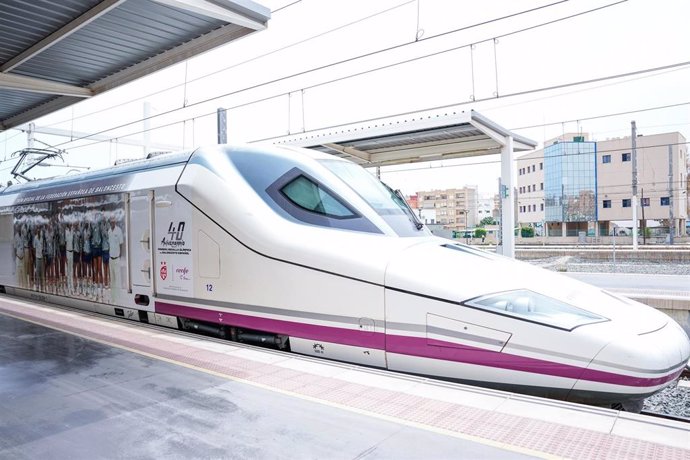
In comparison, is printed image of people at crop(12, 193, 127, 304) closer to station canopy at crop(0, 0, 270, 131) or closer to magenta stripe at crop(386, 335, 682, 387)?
station canopy at crop(0, 0, 270, 131)

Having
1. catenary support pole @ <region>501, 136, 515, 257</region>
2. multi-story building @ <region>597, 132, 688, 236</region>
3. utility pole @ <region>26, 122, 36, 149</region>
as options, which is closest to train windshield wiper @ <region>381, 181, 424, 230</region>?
catenary support pole @ <region>501, 136, 515, 257</region>

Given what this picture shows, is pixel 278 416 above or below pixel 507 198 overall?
below

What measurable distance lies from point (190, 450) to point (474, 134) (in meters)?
10.9

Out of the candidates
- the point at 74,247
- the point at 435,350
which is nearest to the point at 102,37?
the point at 74,247

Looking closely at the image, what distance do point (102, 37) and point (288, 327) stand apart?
5923 mm

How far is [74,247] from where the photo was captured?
9273 millimetres

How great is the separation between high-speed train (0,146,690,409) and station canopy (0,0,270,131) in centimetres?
197

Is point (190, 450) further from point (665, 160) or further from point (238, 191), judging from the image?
point (665, 160)

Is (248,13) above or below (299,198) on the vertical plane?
above

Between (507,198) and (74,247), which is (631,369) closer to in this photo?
(74,247)

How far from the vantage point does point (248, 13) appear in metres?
7.11

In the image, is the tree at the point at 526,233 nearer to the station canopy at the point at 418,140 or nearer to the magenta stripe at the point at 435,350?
the station canopy at the point at 418,140

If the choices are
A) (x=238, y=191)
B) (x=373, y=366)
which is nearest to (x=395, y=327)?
(x=373, y=366)

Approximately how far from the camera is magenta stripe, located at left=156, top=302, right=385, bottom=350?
16.7 ft
